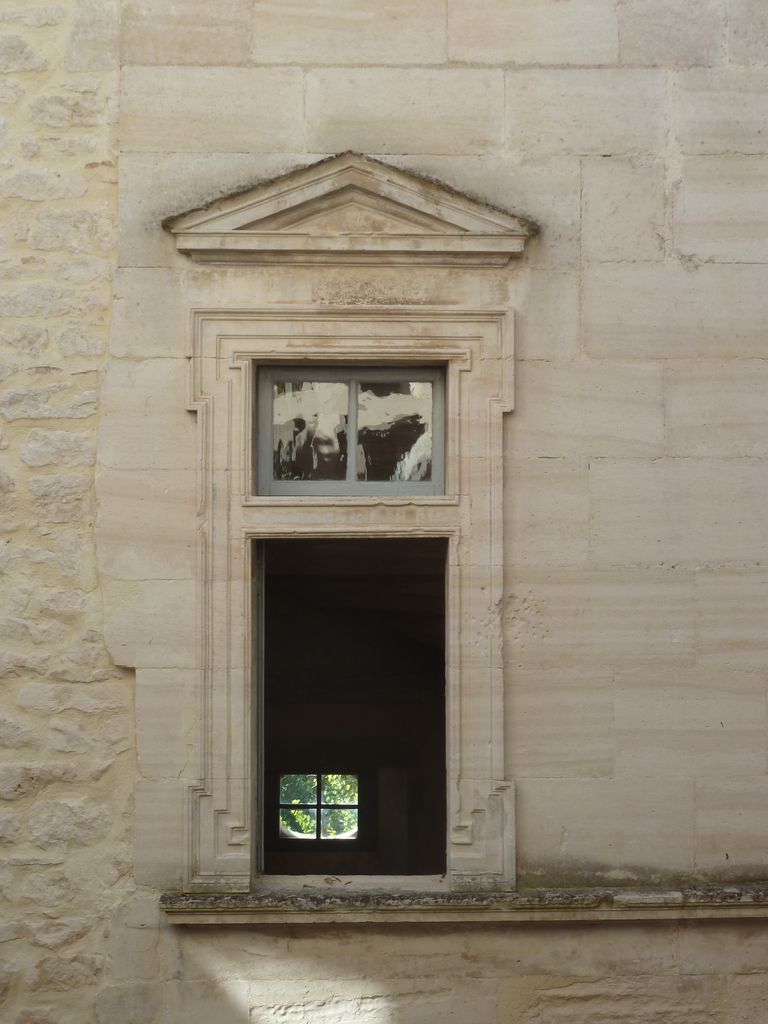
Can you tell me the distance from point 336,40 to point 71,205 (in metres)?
1.16

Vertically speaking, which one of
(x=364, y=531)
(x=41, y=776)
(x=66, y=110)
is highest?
(x=66, y=110)

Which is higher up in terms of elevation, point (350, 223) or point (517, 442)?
point (350, 223)

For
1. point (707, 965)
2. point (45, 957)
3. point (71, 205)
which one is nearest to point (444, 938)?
point (707, 965)

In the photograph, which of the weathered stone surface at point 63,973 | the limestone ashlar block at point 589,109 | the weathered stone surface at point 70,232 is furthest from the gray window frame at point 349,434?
the weathered stone surface at point 63,973

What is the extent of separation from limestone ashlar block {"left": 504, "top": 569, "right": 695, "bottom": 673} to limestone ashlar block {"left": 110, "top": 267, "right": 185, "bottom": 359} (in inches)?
60.2

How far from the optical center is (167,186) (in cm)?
482

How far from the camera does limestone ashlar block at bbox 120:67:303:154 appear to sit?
15.9 feet

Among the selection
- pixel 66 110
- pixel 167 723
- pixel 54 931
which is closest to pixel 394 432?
pixel 167 723

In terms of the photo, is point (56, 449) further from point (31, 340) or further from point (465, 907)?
point (465, 907)

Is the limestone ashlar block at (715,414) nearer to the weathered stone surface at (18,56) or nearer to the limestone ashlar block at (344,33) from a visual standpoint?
the limestone ashlar block at (344,33)

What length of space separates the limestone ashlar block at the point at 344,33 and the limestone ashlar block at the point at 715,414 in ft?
5.04

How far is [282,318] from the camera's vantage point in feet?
15.8

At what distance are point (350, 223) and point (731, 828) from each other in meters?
2.62

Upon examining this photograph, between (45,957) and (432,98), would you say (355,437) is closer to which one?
(432,98)
